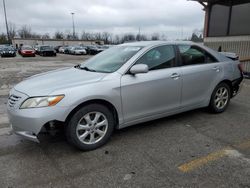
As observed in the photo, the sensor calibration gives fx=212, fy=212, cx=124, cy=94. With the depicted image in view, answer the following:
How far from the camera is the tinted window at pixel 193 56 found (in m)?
3.92

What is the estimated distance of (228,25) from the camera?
9.73 meters

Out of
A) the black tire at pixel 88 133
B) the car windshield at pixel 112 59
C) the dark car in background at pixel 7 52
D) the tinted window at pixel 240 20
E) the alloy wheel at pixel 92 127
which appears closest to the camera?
the black tire at pixel 88 133

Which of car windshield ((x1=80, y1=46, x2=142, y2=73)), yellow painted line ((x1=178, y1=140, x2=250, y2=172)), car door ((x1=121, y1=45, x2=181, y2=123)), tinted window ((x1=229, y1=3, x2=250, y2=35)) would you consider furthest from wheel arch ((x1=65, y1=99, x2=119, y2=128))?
tinted window ((x1=229, y1=3, x2=250, y2=35))

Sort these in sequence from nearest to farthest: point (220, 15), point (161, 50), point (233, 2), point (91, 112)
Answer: point (91, 112), point (161, 50), point (233, 2), point (220, 15)

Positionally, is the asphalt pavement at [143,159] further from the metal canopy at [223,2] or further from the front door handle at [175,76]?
the metal canopy at [223,2]

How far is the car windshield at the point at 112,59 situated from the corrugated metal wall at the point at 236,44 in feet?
24.0

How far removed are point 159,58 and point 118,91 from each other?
1049 millimetres

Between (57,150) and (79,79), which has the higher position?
(79,79)

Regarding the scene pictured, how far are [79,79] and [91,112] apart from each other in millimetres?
517

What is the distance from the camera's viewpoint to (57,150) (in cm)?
314

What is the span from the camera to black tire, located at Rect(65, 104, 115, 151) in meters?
2.89

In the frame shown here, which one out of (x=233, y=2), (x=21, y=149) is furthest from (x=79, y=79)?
(x=233, y=2)

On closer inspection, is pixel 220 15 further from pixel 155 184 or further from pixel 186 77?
pixel 155 184

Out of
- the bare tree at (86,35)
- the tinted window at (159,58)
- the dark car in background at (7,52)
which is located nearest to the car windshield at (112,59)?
the tinted window at (159,58)
